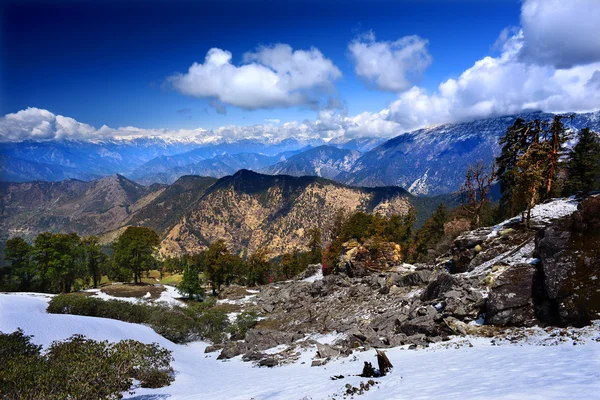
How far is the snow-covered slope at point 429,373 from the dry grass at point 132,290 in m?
32.9

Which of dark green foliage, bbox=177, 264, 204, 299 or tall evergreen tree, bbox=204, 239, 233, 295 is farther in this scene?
tall evergreen tree, bbox=204, 239, 233, 295

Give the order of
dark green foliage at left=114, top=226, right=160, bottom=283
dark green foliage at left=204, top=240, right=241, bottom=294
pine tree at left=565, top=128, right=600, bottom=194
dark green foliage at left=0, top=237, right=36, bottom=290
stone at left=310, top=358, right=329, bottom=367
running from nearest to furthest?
stone at left=310, top=358, right=329, bottom=367
pine tree at left=565, top=128, right=600, bottom=194
dark green foliage at left=0, top=237, right=36, bottom=290
dark green foliage at left=114, top=226, right=160, bottom=283
dark green foliage at left=204, top=240, right=241, bottom=294

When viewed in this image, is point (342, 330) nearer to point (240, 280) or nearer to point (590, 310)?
point (590, 310)

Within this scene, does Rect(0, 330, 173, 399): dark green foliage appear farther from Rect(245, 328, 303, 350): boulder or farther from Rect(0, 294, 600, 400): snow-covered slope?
Rect(245, 328, 303, 350): boulder

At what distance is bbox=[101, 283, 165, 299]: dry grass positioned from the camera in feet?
181

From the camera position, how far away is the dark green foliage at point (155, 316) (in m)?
31.5

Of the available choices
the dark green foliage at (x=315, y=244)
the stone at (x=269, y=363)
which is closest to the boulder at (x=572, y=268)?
the stone at (x=269, y=363)

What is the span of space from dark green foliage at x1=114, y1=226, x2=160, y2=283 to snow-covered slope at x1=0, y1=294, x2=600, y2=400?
121ft

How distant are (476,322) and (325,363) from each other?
9.22 m

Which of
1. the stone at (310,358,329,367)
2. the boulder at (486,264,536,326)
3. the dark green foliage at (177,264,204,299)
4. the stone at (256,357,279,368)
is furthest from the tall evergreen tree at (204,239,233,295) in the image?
the boulder at (486,264,536,326)

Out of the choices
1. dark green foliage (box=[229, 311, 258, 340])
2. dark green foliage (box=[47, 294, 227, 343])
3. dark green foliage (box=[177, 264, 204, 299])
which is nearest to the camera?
dark green foliage (box=[47, 294, 227, 343])

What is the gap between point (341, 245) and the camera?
218ft

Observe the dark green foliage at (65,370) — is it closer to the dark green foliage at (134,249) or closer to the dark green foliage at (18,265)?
the dark green foliage at (134,249)

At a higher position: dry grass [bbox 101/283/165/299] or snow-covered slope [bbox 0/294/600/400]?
snow-covered slope [bbox 0/294/600/400]
